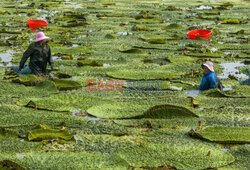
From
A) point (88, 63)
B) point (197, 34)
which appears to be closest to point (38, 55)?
point (88, 63)

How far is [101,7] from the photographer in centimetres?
1778

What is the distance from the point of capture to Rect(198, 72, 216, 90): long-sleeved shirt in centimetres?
609

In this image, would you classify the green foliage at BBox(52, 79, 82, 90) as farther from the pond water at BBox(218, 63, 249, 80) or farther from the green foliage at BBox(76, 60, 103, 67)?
the pond water at BBox(218, 63, 249, 80)

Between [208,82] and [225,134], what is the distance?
185cm

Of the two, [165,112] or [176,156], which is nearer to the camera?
[176,156]

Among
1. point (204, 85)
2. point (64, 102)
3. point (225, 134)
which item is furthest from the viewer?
point (204, 85)

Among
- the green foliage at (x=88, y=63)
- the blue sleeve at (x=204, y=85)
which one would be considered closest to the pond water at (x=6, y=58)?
the green foliage at (x=88, y=63)

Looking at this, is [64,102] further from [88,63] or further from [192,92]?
[88,63]

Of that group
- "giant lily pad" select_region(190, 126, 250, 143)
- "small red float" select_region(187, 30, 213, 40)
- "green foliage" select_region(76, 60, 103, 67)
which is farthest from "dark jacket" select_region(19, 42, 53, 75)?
"small red float" select_region(187, 30, 213, 40)

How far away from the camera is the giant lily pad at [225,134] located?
4.23 meters

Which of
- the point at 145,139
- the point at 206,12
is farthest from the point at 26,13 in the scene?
the point at 145,139

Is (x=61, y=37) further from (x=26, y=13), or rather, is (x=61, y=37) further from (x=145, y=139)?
(x=145, y=139)

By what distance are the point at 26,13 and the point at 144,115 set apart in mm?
11524

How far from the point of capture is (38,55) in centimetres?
707
